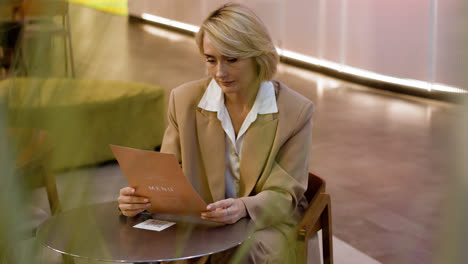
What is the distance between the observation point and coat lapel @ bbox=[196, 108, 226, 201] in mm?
1872

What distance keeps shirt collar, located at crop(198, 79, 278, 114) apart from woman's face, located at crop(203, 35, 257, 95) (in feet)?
0.22

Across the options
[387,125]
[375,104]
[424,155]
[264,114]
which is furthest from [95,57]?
[375,104]

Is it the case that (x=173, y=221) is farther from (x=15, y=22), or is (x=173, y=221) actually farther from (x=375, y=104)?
(x=375, y=104)

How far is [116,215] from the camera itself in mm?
1655

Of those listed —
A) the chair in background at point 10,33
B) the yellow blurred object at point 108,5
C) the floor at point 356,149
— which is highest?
the yellow blurred object at point 108,5

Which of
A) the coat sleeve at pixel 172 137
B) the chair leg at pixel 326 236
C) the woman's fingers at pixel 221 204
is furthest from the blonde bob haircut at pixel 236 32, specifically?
the chair leg at pixel 326 236

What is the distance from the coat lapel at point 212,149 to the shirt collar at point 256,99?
2 centimetres

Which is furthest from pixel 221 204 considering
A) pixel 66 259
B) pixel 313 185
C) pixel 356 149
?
pixel 356 149

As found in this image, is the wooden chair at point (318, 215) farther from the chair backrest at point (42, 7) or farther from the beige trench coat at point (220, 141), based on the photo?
the chair backrest at point (42, 7)

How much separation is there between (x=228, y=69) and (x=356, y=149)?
289 cm

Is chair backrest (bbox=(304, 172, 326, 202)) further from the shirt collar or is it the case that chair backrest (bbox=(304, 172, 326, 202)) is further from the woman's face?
the woman's face

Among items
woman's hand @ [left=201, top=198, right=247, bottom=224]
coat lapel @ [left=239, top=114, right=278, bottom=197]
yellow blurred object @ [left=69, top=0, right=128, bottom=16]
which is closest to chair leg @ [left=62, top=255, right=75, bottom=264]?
yellow blurred object @ [left=69, top=0, right=128, bottom=16]

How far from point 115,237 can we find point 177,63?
634 centimetres

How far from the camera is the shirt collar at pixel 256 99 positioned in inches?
75.0
